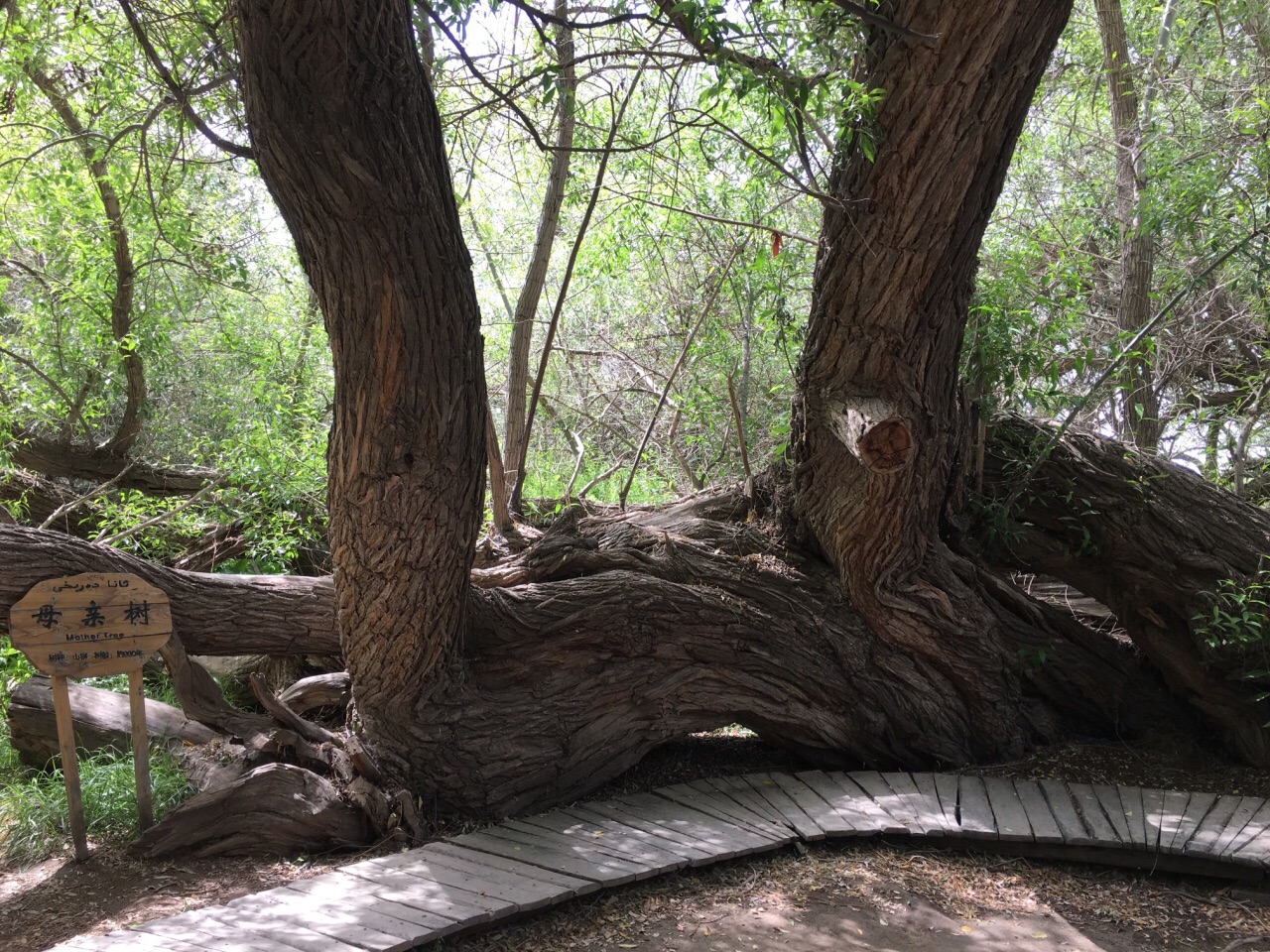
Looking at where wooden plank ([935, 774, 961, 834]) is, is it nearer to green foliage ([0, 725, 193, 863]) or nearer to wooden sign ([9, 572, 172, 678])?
green foliage ([0, 725, 193, 863])

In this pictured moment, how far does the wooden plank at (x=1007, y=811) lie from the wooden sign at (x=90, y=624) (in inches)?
153

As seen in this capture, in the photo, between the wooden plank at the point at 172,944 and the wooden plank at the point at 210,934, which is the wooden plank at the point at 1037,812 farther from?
the wooden plank at the point at 172,944

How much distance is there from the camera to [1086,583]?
17.4ft

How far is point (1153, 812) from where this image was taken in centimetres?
419

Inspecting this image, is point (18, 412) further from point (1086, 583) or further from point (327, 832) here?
point (1086, 583)

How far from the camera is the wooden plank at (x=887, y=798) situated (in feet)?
13.3

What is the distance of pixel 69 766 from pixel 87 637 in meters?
0.53

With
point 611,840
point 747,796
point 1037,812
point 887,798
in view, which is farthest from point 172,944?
point 1037,812

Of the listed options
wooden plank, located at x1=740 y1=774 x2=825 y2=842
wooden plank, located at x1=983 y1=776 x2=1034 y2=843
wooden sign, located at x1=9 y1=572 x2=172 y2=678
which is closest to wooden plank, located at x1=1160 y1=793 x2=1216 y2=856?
wooden plank, located at x1=983 y1=776 x2=1034 y2=843

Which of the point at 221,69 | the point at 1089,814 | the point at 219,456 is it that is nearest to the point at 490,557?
the point at 219,456

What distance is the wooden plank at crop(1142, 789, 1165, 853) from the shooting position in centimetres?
391

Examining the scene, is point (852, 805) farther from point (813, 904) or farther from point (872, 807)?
point (813, 904)

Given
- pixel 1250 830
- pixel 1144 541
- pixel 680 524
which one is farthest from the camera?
pixel 680 524

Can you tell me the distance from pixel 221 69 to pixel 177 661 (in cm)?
293
